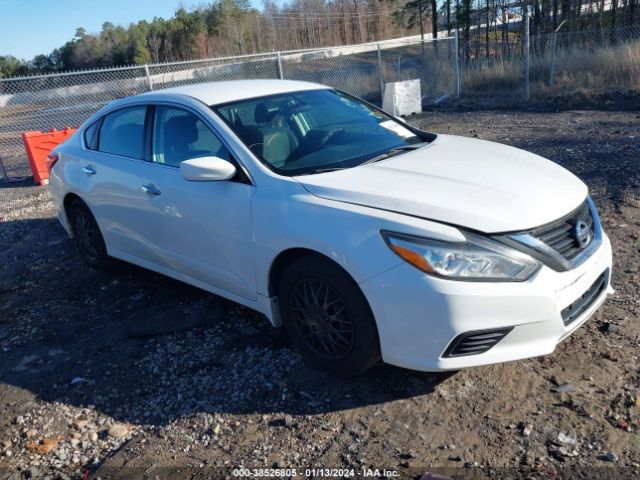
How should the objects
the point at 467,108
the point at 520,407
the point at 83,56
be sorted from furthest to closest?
the point at 83,56
the point at 467,108
the point at 520,407

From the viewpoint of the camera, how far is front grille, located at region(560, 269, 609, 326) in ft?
9.55

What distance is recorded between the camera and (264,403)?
3.25m

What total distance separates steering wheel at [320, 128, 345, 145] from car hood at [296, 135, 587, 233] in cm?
48

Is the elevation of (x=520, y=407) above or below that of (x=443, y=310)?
below

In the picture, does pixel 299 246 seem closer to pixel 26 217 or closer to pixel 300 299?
pixel 300 299

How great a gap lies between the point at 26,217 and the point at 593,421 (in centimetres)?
764

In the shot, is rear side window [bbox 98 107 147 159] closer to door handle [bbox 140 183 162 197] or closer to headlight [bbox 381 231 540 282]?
door handle [bbox 140 183 162 197]

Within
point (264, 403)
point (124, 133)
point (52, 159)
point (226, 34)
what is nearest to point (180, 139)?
point (124, 133)

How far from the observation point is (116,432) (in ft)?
10.4

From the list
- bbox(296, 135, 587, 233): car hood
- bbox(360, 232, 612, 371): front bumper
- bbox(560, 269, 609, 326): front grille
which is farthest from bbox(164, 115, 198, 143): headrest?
bbox(560, 269, 609, 326): front grille

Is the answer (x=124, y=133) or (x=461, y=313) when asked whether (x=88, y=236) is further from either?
(x=461, y=313)

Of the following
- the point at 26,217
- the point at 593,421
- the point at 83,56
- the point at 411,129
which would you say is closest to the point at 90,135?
the point at 411,129

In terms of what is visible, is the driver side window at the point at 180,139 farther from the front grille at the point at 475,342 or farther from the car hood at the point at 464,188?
the front grille at the point at 475,342

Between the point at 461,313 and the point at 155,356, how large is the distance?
2182 mm
